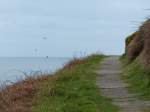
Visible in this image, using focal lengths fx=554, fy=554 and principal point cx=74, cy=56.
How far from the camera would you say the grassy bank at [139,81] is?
12964 mm

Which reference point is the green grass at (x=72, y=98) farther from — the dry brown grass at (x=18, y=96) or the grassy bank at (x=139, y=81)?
the grassy bank at (x=139, y=81)

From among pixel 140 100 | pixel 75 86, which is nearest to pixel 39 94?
pixel 75 86

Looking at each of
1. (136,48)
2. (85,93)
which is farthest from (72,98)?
(136,48)

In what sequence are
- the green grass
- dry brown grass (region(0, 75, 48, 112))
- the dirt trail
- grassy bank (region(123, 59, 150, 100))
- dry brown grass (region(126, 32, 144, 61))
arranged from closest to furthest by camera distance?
the green grass < the dirt trail < dry brown grass (region(0, 75, 48, 112)) < grassy bank (region(123, 59, 150, 100)) < dry brown grass (region(126, 32, 144, 61))

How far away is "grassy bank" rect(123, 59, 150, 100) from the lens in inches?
510

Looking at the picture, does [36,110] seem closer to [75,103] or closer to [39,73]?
[75,103]

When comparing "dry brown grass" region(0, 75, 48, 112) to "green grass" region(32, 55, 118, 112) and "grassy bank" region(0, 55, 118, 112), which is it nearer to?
"grassy bank" region(0, 55, 118, 112)

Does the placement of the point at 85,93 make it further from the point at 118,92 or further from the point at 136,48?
the point at 136,48

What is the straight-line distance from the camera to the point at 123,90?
1362cm

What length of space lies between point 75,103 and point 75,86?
266cm

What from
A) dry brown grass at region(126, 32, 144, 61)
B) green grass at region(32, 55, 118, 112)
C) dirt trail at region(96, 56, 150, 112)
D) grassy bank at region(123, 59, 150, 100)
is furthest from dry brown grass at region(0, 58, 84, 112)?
dry brown grass at region(126, 32, 144, 61)

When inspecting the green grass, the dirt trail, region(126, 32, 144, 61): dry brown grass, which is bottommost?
the dirt trail

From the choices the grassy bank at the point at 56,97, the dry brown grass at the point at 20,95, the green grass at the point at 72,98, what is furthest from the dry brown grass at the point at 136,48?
the dry brown grass at the point at 20,95

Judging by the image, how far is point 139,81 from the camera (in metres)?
14.6
